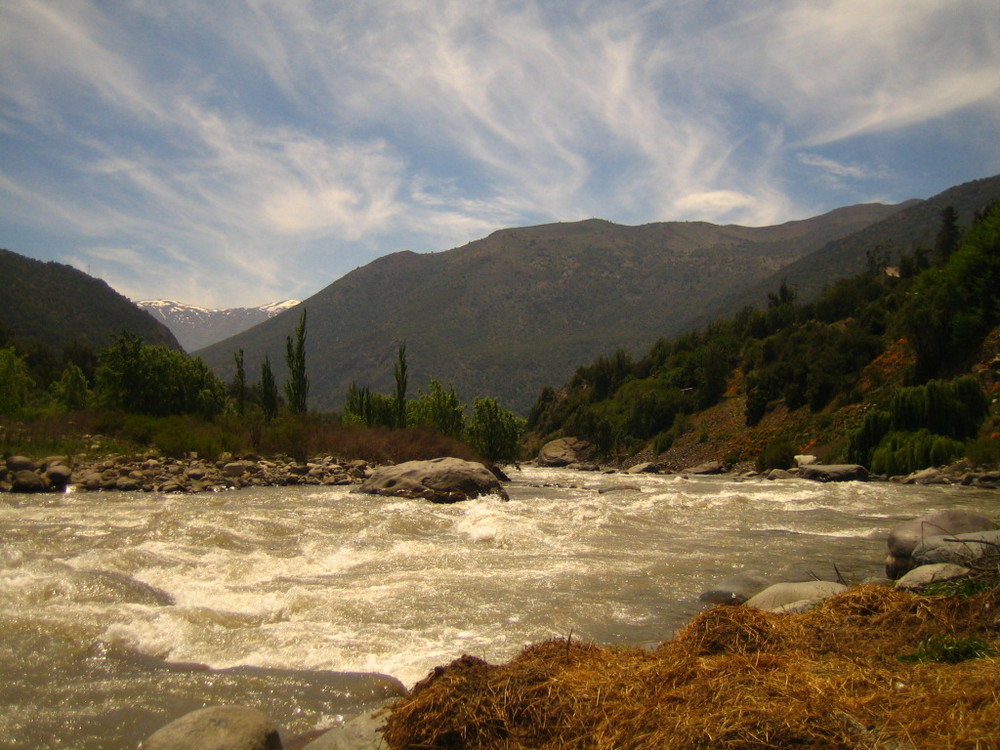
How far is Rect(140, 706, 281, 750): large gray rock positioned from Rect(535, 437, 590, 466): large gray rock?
67628mm

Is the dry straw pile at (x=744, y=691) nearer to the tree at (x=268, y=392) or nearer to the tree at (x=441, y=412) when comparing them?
the tree at (x=441, y=412)

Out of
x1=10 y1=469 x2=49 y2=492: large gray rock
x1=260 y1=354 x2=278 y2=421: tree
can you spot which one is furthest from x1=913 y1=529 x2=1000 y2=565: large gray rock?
x1=260 y1=354 x2=278 y2=421: tree

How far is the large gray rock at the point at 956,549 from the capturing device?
597cm

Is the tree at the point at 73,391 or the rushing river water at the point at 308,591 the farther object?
the tree at the point at 73,391

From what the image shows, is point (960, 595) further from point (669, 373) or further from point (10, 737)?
point (669, 373)

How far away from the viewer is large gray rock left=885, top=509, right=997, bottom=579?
26.6ft

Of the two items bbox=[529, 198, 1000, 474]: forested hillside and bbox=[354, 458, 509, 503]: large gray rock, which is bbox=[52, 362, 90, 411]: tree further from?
bbox=[529, 198, 1000, 474]: forested hillside

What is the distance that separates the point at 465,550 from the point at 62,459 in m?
16.6

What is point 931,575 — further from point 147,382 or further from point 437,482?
point 147,382

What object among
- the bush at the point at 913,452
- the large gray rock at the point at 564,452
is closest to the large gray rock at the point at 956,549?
the bush at the point at 913,452

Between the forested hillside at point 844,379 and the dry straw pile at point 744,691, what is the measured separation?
81.4 feet

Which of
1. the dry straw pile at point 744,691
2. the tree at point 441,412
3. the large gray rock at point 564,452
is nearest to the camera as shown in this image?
the dry straw pile at point 744,691

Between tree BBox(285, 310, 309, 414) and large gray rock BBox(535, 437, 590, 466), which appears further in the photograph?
large gray rock BBox(535, 437, 590, 466)

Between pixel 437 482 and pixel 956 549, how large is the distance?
12895mm
